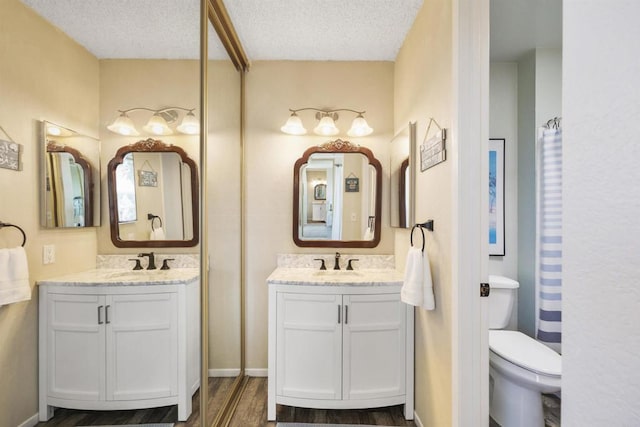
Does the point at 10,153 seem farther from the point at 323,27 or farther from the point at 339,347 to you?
the point at 323,27

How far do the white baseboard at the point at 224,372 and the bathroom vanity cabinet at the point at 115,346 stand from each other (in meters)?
0.41

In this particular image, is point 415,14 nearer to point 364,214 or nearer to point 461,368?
point 364,214

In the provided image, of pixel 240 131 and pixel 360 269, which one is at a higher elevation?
pixel 240 131

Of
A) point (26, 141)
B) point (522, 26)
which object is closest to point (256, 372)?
point (26, 141)

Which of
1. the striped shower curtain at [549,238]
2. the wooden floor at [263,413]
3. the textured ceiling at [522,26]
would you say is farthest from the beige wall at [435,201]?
the striped shower curtain at [549,238]

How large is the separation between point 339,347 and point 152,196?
1.40 meters

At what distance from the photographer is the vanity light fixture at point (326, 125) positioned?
2471 millimetres

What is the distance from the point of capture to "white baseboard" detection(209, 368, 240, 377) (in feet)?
5.90

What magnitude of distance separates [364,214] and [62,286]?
2009 millimetres

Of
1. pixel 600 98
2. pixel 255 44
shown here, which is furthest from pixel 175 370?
pixel 255 44

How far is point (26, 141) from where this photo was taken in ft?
2.25

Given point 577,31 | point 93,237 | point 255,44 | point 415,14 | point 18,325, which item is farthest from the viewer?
point 255,44

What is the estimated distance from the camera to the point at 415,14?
1.98 metres

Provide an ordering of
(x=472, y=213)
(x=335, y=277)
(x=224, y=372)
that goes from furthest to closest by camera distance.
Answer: (x=335, y=277) → (x=224, y=372) → (x=472, y=213)
